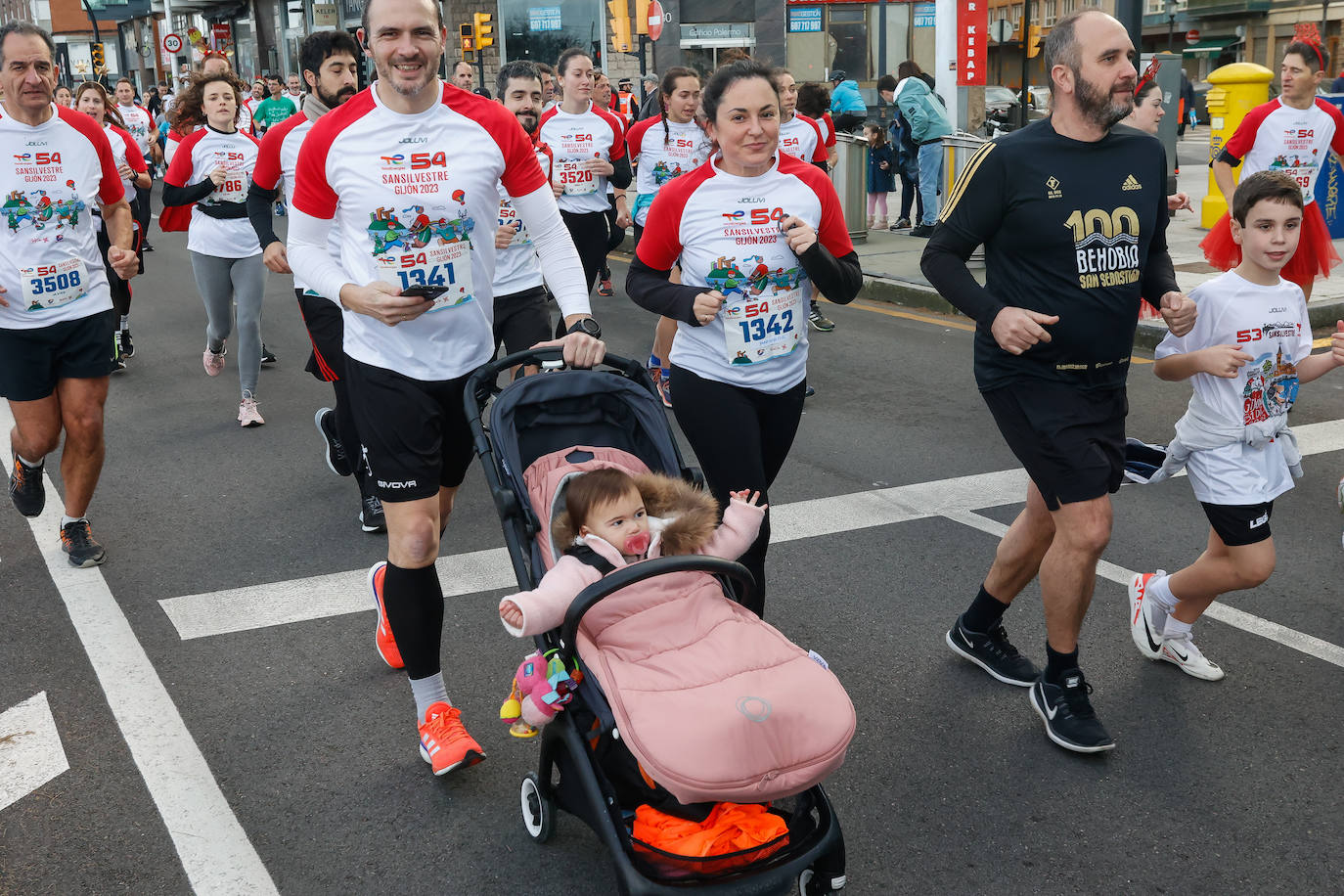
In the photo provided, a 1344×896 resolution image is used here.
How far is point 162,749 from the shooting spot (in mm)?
4008

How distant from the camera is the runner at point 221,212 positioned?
8195 mm

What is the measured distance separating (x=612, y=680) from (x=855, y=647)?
1934mm

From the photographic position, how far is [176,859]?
3395 mm

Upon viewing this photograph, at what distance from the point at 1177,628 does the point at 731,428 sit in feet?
5.59

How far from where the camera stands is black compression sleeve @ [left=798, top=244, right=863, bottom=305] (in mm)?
4016

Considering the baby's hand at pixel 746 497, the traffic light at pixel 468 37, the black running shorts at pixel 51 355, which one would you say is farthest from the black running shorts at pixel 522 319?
the traffic light at pixel 468 37

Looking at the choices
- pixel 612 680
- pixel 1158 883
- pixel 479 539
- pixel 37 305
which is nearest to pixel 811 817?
pixel 612 680

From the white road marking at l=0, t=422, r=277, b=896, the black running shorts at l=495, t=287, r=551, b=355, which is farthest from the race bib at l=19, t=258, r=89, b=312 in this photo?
the black running shorts at l=495, t=287, r=551, b=355

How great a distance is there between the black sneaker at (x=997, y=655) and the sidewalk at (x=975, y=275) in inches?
225

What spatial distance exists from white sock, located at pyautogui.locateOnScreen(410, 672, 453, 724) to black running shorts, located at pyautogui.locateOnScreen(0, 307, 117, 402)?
2619 millimetres

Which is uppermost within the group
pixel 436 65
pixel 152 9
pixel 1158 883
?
pixel 152 9

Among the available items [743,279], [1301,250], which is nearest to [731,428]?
[743,279]

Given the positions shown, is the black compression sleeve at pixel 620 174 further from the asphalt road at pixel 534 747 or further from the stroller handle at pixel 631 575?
the stroller handle at pixel 631 575

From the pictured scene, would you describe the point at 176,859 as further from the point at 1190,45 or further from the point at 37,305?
the point at 1190,45
